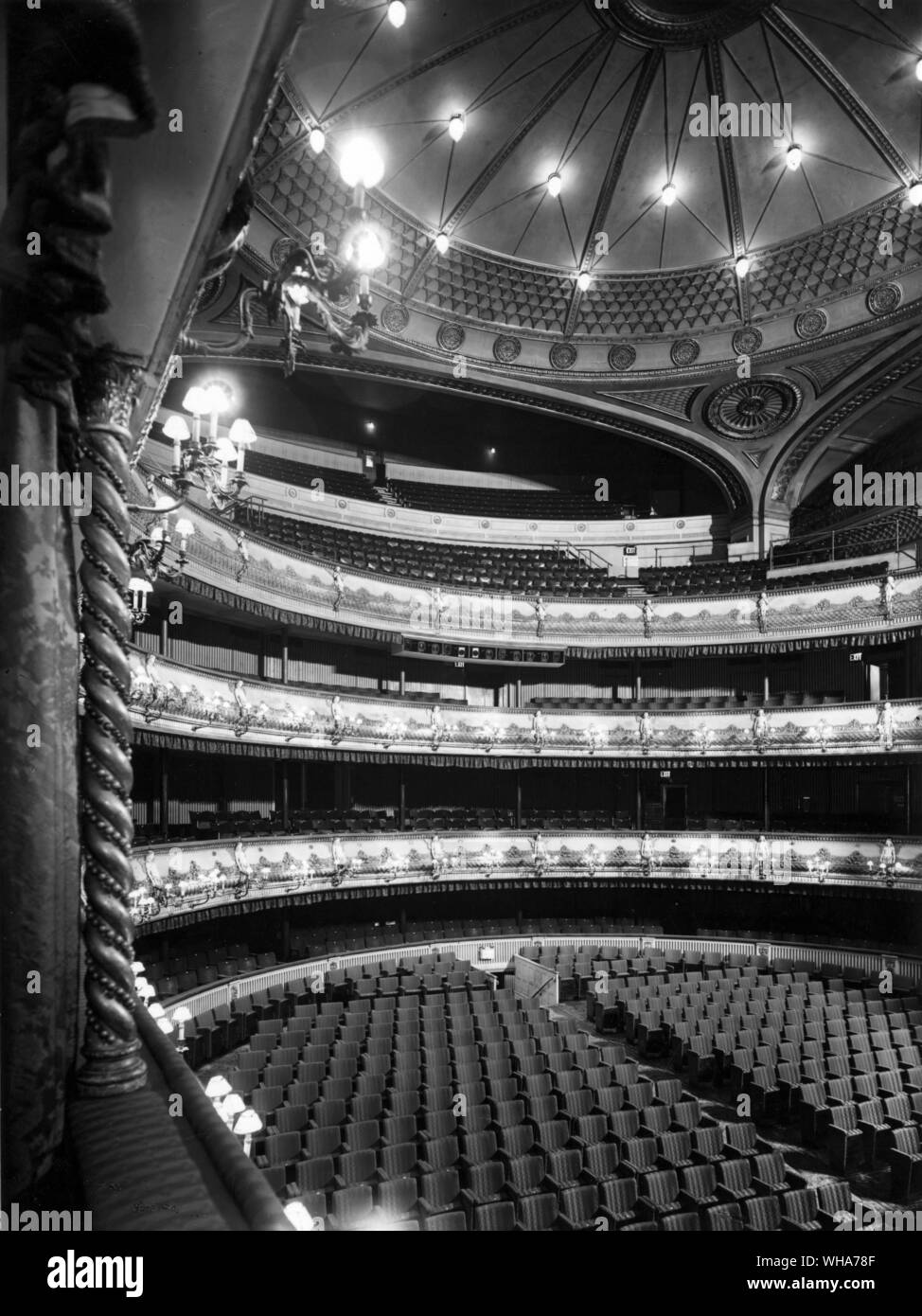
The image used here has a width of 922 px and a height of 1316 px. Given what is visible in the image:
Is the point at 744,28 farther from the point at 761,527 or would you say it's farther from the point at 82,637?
the point at 82,637

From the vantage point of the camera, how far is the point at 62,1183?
283 centimetres

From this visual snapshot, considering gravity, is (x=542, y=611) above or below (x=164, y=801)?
above

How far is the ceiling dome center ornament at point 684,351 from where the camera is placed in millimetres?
20172

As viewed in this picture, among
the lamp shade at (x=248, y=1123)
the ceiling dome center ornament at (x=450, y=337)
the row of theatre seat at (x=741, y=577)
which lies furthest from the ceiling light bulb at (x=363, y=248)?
the row of theatre seat at (x=741, y=577)

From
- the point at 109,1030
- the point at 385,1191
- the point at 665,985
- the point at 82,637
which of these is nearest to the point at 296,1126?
the point at 385,1191

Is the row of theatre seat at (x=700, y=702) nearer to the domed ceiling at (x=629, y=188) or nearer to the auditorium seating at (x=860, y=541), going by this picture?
the auditorium seating at (x=860, y=541)

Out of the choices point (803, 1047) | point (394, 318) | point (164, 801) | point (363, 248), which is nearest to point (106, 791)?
point (363, 248)

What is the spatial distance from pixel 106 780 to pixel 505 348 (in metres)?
18.8

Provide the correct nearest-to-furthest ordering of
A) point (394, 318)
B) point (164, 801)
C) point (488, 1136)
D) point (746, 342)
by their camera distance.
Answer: point (488, 1136) < point (164, 801) < point (394, 318) < point (746, 342)

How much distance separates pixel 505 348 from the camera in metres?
20.0

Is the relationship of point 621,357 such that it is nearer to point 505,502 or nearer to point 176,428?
point 505,502

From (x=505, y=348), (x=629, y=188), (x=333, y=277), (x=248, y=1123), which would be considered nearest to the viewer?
(x=333, y=277)

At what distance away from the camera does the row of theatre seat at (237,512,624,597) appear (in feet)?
63.3

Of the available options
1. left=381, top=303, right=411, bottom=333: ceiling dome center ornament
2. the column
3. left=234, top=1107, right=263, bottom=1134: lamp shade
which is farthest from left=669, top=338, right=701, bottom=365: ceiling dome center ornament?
left=234, top=1107, right=263, bottom=1134: lamp shade
